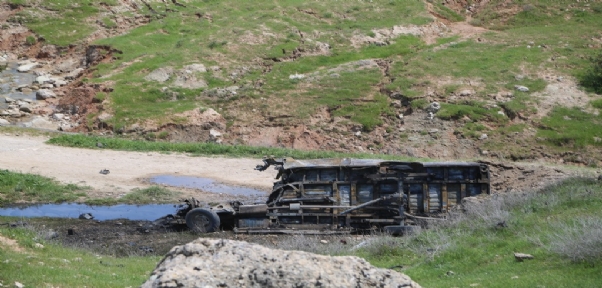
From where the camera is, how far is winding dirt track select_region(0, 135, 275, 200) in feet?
101

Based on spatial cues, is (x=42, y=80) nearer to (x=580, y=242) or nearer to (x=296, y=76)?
(x=296, y=76)

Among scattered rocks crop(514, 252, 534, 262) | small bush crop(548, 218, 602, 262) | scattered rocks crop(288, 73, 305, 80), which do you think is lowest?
scattered rocks crop(514, 252, 534, 262)

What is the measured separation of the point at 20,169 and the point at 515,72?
30375 mm

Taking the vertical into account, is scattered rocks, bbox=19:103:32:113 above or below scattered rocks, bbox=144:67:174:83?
below

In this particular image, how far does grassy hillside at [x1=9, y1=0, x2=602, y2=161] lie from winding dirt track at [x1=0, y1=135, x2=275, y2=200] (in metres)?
5.85

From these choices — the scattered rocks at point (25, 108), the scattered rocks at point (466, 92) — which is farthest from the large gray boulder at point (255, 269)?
the scattered rocks at point (25, 108)

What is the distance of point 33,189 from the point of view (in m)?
28.2

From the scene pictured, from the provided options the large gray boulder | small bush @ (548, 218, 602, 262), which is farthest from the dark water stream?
the large gray boulder

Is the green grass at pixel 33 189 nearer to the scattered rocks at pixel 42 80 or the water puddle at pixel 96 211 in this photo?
the water puddle at pixel 96 211

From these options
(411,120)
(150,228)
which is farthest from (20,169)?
(411,120)

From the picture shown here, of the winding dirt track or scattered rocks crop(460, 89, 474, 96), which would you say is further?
scattered rocks crop(460, 89, 474, 96)

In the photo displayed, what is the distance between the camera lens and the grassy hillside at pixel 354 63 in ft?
139

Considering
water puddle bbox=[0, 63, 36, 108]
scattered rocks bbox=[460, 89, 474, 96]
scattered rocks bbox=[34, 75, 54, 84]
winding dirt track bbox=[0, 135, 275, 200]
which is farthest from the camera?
scattered rocks bbox=[34, 75, 54, 84]

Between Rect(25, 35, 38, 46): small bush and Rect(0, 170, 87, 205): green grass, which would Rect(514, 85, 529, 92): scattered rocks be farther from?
Rect(25, 35, 38, 46): small bush
